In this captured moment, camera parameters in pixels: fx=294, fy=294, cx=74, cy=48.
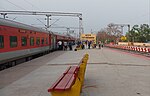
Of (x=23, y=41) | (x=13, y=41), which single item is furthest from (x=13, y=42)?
(x=23, y=41)

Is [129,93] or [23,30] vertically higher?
[23,30]

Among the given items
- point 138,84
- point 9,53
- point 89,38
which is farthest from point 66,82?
point 89,38

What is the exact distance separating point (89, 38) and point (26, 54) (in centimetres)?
4337

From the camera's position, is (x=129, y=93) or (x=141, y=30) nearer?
(x=129, y=93)

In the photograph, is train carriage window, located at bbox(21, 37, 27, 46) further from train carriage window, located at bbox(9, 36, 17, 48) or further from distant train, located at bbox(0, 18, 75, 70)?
train carriage window, located at bbox(9, 36, 17, 48)

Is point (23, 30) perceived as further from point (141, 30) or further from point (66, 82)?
point (141, 30)

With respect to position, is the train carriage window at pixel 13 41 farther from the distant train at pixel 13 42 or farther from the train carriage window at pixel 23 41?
the train carriage window at pixel 23 41

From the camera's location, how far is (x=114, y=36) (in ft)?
356

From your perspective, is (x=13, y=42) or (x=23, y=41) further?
(x=23, y=41)

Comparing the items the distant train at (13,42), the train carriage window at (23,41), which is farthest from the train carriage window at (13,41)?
the train carriage window at (23,41)

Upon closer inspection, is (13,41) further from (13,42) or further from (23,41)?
(23,41)

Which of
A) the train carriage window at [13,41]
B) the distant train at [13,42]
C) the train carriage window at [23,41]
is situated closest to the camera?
the distant train at [13,42]

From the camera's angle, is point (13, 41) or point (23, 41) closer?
point (13, 41)

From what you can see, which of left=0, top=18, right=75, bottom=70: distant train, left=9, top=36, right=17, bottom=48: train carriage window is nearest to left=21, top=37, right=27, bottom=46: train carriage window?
left=0, top=18, right=75, bottom=70: distant train
